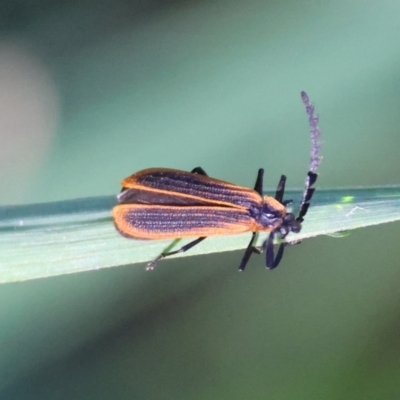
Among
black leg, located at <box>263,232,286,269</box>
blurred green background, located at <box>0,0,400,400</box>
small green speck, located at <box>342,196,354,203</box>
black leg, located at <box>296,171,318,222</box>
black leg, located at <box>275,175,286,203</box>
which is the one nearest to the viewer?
small green speck, located at <box>342,196,354,203</box>

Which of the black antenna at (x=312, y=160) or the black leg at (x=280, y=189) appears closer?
the black antenna at (x=312, y=160)

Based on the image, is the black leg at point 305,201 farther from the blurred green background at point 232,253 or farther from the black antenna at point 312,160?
the blurred green background at point 232,253

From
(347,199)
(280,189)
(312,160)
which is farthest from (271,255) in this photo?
(347,199)

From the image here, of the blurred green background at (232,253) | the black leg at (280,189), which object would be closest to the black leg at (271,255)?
the black leg at (280,189)

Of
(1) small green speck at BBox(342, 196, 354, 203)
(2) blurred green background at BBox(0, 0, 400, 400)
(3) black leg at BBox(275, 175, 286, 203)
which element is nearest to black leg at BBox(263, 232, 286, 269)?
(3) black leg at BBox(275, 175, 286, 203)

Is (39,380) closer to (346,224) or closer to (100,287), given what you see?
(100,287)

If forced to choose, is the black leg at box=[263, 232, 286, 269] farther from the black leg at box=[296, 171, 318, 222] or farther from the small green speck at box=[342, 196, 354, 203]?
the small green speck at box=[342, 196, 354, 203]

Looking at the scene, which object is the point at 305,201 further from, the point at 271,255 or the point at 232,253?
the point at 232,253
